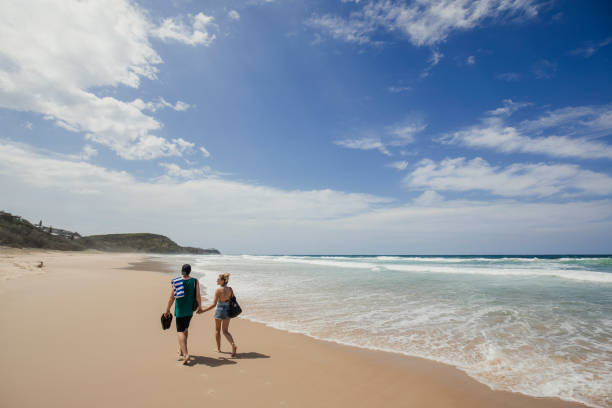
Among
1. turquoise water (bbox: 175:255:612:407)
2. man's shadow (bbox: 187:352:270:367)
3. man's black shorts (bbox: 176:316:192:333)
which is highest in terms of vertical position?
man's black shorts (bbox: 176:316:192:333)

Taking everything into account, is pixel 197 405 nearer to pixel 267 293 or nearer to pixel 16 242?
pixel 267 293

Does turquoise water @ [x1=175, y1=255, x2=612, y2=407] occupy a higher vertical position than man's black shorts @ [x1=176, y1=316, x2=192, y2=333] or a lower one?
lower

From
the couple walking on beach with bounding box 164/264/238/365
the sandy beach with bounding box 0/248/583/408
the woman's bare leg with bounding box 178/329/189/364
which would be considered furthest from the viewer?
the couple walking on beach with bounding box 164/264/238/365

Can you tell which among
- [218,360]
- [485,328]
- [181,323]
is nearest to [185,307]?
[181,323]

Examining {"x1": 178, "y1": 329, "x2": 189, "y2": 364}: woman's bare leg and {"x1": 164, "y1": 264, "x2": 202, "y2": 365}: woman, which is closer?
{"x1": 178, "y1": 329, "x2": 189, "y2": 364}: woman's bare leg

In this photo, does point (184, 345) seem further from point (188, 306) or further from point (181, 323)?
point (188, 306)

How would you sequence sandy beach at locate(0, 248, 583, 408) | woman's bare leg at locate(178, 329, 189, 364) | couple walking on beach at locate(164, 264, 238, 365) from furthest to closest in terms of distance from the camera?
couple walking on beach at locate(164, 264, 238, 365)
woman's bare leg at locate(178, 329, 189, 364)
sandy beach at locate(0, 248, 583, 408)

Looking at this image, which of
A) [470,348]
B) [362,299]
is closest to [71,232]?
[362,299]

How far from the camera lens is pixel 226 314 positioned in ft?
17.3

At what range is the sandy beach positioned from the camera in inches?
145

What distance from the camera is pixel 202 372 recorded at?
440 cm

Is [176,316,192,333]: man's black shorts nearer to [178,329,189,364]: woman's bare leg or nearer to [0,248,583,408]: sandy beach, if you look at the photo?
[178,329,189,364]: woman's bare leg

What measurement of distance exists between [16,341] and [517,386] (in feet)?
30.1

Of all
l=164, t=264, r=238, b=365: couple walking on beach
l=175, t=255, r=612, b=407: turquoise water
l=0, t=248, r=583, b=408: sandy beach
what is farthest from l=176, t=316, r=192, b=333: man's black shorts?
l=175, t=255, r=612, b=407: turquoise water
